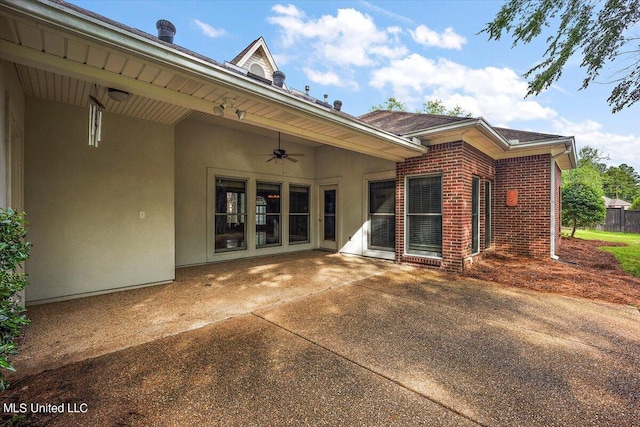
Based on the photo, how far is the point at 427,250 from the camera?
6395mm

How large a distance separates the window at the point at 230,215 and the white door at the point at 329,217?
2.68 m

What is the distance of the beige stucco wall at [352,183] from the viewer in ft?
24.9

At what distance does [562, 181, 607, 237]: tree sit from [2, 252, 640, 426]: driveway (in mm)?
10033

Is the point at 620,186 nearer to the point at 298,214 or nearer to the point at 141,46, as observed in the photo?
the point at 298,214

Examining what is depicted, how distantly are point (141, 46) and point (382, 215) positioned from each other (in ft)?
20.3

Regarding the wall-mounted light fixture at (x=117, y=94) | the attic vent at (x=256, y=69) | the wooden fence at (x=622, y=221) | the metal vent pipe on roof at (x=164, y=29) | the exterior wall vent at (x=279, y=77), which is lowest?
the wooden fence at (x=622, y=221)

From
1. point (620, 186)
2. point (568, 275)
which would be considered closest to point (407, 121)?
point (568, 275)

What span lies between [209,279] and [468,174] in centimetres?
604

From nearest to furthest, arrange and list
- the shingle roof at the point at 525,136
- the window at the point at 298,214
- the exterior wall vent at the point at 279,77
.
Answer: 1. the shingle roof at the point at 525,136
2. the exterior wall vent at the point at 279,77
3. the window at the point at 298,214

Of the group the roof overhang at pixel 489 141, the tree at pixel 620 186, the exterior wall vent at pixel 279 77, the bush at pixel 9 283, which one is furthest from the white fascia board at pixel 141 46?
the tree at pixel 620 186

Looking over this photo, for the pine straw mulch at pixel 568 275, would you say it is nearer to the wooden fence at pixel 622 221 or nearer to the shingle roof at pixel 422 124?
the shingle roof at pixel 422 124

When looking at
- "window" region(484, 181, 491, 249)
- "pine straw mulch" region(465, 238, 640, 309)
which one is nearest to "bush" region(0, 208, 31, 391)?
"pine straw mulch" region(465, 238, 640, 309)

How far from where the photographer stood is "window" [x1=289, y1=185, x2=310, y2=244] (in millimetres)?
8844

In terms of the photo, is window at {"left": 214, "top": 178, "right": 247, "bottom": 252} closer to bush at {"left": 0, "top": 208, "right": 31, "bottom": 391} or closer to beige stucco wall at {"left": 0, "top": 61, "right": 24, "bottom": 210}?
beige stucco wall at {"left": 0, "top": 61, "right": 24, "bottom": 210}
